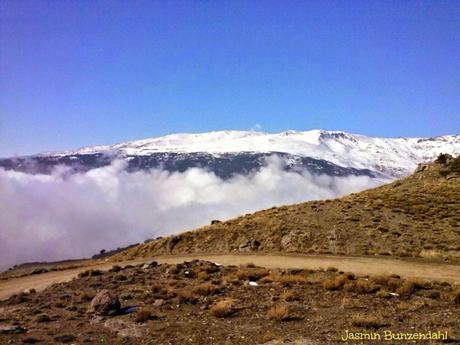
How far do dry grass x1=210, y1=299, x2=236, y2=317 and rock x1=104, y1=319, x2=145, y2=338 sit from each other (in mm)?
3145

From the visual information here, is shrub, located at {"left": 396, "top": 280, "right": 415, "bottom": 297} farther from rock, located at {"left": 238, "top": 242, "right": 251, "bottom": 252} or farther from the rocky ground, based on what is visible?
rock, located at {"left": 238, "top": 242, "right": 251, "bottom": 252}

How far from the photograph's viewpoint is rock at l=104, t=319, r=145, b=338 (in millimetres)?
18547

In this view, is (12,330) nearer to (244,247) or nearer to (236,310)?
(236,310)

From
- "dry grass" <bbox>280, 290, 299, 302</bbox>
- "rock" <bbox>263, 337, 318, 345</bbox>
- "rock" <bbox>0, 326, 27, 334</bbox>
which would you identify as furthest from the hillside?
"rock" <bbox>0, 326, 27, 334</bbox>

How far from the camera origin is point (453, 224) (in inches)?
1715

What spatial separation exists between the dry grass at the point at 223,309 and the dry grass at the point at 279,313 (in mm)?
1759

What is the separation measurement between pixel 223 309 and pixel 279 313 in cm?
253

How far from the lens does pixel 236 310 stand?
20.9 meters

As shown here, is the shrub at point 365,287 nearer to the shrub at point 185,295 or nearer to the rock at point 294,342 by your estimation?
the rock at point 294,342

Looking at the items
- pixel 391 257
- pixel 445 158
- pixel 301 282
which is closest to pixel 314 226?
pixel 391 257

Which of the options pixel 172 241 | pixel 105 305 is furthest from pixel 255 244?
pixel 105 305

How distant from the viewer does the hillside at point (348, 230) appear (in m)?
39.7

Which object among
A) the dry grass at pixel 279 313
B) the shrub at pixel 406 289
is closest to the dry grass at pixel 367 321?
the dry grass at pixel 279 313

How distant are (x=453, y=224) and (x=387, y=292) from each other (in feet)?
81.9
